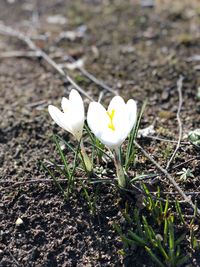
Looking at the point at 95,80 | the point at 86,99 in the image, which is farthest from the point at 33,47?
the point at 86,99

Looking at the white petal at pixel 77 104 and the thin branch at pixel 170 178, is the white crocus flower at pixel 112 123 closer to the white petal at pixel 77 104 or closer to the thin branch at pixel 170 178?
the white petal at pixel 77 104

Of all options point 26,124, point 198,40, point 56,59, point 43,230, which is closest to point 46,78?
point 56,59

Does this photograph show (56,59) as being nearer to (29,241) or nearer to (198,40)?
(198,40)

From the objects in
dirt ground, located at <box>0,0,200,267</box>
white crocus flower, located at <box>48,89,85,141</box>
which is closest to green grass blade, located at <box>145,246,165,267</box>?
dirt ground, located at <box>0,0,200,267</box>

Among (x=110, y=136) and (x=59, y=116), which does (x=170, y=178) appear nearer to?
(x=110, y=136)

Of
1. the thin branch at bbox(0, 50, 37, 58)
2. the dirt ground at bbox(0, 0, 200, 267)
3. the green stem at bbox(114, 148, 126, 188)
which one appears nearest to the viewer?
the green stem at bbox(114, 148, 126, 188)

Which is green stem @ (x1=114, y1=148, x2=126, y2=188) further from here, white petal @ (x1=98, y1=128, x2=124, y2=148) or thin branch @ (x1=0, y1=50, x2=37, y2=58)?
thin branch @ (x1=0, y1=50, x2=37, y2=58)
